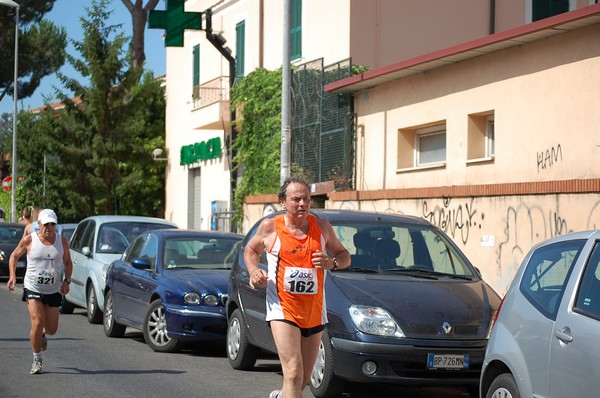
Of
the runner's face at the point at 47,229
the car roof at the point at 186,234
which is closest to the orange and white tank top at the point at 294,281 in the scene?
the runner's face at the point at 47,229

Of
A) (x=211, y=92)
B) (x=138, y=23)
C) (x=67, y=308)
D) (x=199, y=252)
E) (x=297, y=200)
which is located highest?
(x=138, y=23)

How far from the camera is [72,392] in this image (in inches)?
401

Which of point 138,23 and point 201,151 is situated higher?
point 138,23

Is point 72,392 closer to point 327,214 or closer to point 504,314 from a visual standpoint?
point 327,214

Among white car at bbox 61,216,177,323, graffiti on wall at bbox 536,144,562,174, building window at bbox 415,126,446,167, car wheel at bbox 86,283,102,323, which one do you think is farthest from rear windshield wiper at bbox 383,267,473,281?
building window at bbox 415,126,446,167

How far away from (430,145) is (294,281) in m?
12.5

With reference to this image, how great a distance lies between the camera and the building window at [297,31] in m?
26.1

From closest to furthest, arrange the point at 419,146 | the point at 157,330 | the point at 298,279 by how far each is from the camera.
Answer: the point at 298,279 → the point at 157,330 → the point at 419,146

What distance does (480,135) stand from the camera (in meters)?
18.2

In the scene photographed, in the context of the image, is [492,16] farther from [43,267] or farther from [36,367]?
[36,367]

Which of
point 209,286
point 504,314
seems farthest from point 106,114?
point 504,314

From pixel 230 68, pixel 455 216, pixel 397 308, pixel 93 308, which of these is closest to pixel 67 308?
pixel 93 308

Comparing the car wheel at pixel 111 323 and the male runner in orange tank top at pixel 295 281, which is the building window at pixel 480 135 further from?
the male runner in orange tank top at pixel 295 281

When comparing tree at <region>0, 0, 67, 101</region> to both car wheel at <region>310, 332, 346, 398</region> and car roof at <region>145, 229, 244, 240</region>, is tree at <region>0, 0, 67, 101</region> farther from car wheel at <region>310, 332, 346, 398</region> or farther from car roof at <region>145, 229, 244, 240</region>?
car wheel at <region>310, 332, 346, 398</region>
